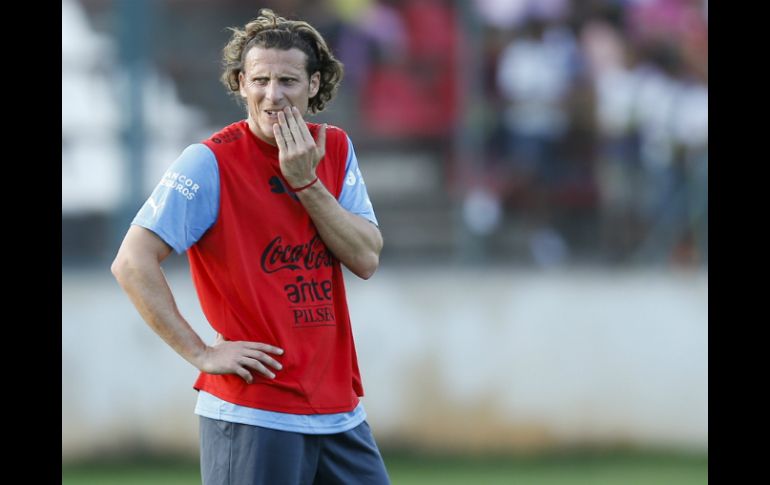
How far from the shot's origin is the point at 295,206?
179 inches

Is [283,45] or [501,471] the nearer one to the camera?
[283,45]

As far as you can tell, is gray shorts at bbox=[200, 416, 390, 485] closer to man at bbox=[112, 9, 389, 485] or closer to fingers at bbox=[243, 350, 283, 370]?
man at bbox=[112, 9, 389, 485]

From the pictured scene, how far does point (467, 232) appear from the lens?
9438 mm

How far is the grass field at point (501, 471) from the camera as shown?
331 inches

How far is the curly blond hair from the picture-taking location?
180 inches

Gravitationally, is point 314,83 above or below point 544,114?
below

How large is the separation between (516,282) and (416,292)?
0.73m

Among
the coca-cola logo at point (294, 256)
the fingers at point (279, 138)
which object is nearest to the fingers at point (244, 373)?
the coca-cola logo at point (294, 256)

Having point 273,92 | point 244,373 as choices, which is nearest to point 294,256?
point 244,373

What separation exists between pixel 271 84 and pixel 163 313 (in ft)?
2.89

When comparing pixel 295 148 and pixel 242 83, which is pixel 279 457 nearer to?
pixel 295 148

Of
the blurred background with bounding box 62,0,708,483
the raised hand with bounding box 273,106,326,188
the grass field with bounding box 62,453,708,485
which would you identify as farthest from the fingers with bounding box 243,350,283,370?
the blurred background with bounding box 62,0,708,483
